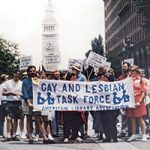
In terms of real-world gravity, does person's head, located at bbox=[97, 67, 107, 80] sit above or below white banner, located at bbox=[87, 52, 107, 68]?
below

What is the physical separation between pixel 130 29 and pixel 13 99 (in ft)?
241

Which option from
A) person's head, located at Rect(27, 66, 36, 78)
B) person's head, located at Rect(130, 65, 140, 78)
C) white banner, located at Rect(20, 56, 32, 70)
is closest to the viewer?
person's head, located at Rect(27, 66, 36, 78)

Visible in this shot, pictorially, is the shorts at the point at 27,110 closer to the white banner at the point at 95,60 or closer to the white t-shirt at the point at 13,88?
the white t-shirt at the point at 13,88

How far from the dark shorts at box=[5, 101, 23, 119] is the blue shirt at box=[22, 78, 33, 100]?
124cm

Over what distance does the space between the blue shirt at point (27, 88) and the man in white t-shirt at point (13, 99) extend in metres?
1.08

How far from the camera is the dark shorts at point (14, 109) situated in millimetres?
14344

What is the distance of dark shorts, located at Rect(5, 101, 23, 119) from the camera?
14344 mm

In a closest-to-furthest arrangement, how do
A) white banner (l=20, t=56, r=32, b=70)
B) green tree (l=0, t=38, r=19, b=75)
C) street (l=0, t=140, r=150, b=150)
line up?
street (l=0, t=140, r=150, b=150) < white banner (l=20, t=56, r=32, b=70) < green tree (l=0, t=38, r=19, b=75)

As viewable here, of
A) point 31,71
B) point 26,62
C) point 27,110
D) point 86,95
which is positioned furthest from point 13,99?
point 26,62

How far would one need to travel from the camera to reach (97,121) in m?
13.9

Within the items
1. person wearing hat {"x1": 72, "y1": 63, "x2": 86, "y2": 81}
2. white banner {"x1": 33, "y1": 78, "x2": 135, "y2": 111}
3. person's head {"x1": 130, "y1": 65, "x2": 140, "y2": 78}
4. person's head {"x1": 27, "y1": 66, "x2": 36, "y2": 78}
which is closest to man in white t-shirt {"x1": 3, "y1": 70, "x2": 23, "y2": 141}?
white banner {"x1": 33, "y1": 78, "x2": 135, "y2": 111}

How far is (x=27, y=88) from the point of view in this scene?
519 inches

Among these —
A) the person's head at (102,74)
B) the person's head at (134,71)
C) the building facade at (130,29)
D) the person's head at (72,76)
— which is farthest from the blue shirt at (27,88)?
the building facade at (130,29)

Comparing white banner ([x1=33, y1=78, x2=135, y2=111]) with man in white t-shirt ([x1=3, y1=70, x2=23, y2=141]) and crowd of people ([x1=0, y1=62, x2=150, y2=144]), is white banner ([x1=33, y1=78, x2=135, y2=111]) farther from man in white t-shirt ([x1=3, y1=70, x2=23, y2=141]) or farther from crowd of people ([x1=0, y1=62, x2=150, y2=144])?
man in white t-shirt ([x1=3, y1=70, x2=23, y2=141])
